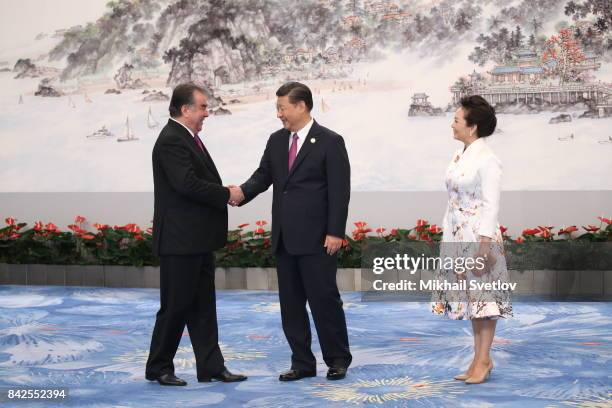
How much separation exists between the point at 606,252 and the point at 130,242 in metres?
3.71

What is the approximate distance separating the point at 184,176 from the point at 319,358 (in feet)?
4.06

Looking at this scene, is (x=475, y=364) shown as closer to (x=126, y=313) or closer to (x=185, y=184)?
(x=185, y=184)

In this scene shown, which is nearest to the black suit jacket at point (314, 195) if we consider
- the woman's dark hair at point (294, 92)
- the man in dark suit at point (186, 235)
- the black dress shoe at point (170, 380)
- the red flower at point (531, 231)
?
the woman's dark hair at point (294, 92)

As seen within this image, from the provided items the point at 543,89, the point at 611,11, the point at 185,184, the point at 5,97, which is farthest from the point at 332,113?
the point at 185,184

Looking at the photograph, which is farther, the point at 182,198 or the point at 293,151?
the point at 293,151

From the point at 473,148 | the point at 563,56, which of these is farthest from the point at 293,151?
the point at 563,56

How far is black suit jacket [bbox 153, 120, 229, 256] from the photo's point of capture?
3.95 metres

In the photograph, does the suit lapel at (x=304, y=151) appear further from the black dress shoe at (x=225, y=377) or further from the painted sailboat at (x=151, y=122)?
the painted sailboat at (x=151, y=122)

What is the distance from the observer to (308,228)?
4082mm

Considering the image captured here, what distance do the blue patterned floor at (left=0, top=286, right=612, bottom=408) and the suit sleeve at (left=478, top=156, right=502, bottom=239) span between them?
675 mm

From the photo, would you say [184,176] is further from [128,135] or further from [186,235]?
[128,135]

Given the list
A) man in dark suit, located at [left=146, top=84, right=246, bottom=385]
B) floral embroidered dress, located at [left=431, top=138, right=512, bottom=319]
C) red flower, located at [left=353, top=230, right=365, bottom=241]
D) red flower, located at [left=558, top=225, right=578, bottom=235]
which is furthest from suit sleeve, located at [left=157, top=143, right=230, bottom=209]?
red flower, located at [left=558, top=225, right=578, bottom=235]

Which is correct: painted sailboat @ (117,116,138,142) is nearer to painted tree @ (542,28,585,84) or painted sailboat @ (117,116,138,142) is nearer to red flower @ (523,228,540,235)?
red flower @ (523,228,540,235)

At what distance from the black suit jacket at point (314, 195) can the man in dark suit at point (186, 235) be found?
267mm
